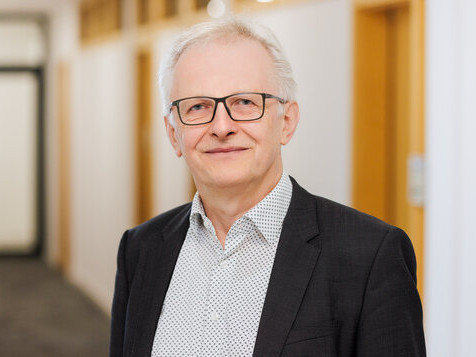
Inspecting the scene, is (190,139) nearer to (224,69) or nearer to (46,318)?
(224,69)

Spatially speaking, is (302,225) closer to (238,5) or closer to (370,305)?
(370,305)

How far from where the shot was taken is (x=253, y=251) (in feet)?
4.73

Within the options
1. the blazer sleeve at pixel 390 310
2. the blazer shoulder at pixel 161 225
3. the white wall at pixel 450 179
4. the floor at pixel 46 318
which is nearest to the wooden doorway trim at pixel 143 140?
the floor at pixel 46 318

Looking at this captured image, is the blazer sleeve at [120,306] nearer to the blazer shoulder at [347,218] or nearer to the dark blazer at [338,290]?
the dark blazer at [338,290]

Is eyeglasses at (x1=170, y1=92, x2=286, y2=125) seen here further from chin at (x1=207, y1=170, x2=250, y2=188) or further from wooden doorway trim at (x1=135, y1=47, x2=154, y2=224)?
wooden doorway trim at (x1=135, y1=47, x2=154, y2=224)

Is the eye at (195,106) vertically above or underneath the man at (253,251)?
above

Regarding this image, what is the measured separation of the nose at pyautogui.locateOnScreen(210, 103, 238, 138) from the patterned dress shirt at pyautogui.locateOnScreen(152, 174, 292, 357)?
0.18 m

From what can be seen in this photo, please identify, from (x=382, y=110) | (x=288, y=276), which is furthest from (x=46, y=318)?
(x=288, y=276)

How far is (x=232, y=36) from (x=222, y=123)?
0.62 ft

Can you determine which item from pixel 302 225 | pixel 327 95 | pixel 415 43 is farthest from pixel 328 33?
pixel 302 225

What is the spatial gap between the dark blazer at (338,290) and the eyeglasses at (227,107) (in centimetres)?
23

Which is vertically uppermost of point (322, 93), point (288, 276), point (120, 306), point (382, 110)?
point (322, 93)

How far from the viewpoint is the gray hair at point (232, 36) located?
1.41 metres

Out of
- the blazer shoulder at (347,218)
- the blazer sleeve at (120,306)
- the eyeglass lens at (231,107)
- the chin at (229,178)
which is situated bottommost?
the blazer sleeve at (120,306)
